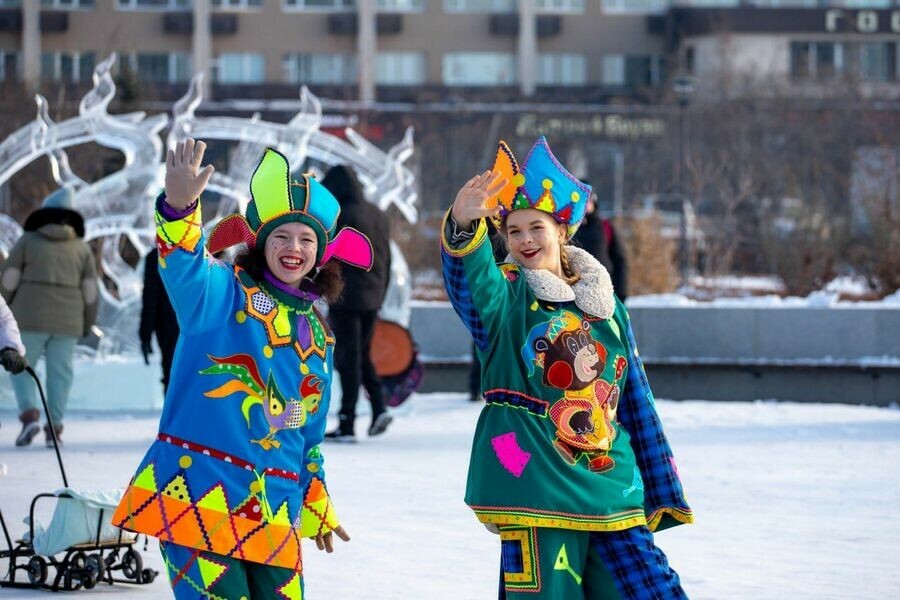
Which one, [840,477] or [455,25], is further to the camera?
[455,25]

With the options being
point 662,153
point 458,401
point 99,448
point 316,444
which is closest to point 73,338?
point 99,448

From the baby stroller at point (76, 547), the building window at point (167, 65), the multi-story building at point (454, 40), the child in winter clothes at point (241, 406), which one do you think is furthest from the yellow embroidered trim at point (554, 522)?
the building window at point (167, 65)

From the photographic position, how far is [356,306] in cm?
1128

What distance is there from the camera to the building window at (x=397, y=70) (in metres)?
55.3

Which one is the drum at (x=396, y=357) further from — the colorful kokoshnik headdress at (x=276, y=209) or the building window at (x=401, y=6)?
the building window at (x=401, y=6)

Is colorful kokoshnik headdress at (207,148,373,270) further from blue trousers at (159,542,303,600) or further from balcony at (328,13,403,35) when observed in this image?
balcony at (328,13,403,35)

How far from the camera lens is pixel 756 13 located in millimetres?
54094

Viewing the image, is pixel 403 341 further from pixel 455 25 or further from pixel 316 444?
pixel 455 25

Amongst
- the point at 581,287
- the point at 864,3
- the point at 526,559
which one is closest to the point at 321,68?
the point at 864,3

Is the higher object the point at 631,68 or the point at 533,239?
the point at 631,68

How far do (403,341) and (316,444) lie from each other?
790 cm

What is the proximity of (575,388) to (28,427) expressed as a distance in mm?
7260

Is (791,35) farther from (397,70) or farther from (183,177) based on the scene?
(183,177)

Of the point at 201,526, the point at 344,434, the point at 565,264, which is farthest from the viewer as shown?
the point at 344,434
